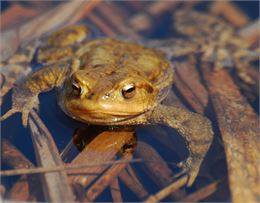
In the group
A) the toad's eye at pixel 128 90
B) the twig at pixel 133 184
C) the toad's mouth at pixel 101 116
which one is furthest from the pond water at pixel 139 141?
the toad's eye at pixel 128 90

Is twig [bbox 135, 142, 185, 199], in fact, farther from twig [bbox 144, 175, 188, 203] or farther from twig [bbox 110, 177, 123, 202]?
twig [bbox 110, 177, 123, 202]

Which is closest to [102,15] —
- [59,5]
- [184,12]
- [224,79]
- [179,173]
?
[59,5]

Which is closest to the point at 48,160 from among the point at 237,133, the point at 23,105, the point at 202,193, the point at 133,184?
the point at 133,184

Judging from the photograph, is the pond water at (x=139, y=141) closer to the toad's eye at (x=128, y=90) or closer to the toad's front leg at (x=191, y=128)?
the toad's front leg at (x=191, y=128)

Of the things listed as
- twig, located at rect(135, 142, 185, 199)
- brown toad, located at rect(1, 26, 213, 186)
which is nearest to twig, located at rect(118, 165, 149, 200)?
twig, located at rect(135, 142, 185, 199)

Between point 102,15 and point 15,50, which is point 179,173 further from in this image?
point 102,15

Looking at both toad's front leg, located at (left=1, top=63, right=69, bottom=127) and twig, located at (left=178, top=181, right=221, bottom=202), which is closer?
twig, located at (left=178, top=181, right=221, bottom=202)

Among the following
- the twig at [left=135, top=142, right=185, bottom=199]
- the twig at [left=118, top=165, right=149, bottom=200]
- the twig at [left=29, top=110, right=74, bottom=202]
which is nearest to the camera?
the twig at [left=29, top=110, right=74, bottom=202]
